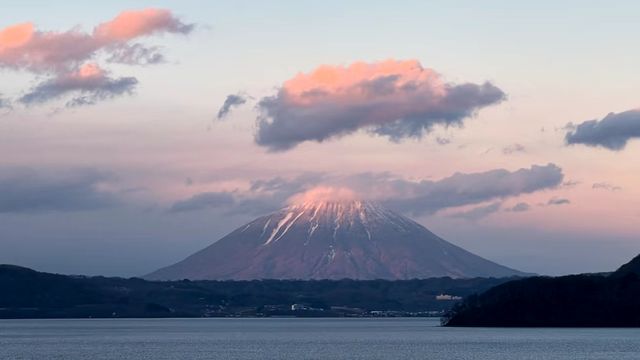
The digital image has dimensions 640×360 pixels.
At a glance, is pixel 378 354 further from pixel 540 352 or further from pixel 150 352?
pixel 150 352

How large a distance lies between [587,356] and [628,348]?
770 inches

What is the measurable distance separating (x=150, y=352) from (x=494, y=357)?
55.1 metres

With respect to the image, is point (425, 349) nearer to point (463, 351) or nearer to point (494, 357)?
point (463, 351)

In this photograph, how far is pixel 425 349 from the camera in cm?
19875

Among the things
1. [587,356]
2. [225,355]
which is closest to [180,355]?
[225,355]

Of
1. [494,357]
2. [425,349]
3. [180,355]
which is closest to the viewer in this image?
[494,357]

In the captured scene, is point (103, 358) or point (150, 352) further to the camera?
point (150, 352)

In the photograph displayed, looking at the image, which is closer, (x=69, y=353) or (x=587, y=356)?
(x=587, y=356)

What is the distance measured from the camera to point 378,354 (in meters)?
182

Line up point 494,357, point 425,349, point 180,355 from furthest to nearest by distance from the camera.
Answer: point 425,349 → point 180,355 → point 494,357

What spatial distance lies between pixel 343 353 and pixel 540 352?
29.9 meters

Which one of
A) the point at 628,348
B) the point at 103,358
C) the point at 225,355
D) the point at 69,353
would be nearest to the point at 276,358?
the point at 225,355

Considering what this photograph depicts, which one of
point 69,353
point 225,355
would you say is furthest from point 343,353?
point 69,353

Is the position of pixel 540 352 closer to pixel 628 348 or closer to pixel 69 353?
pixel 628 348
